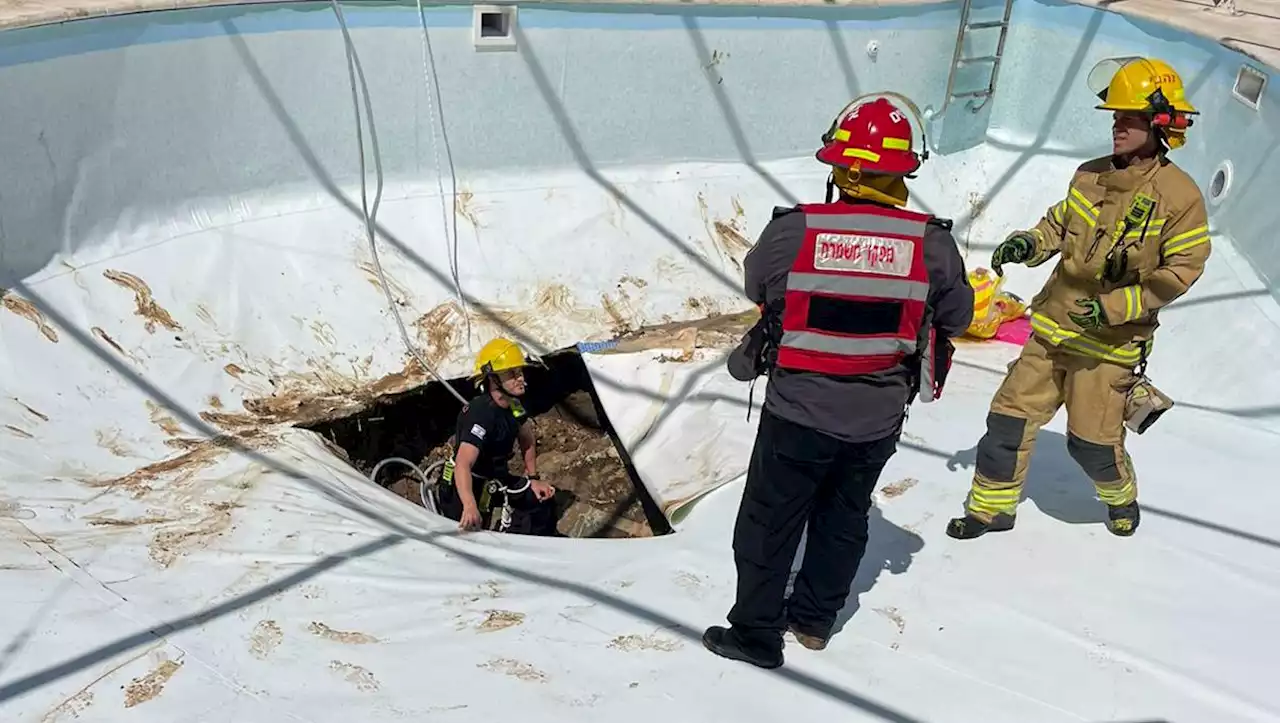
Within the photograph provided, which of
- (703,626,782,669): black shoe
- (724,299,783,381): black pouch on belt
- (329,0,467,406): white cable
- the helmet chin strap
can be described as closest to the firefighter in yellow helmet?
(724,299,783,381): black pouch on belt

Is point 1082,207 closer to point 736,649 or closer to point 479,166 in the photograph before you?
point 736,649

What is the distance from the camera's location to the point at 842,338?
255cm

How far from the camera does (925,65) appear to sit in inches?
284

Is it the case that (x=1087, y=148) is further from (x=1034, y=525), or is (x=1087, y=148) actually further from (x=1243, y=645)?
(x=1243, y=645)

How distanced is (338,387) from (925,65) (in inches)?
174

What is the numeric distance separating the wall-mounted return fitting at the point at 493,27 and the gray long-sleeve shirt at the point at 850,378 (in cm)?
367

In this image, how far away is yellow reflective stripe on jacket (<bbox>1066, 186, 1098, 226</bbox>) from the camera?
129 inches

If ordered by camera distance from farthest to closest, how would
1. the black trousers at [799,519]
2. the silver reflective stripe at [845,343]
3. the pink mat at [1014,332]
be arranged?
the pink mat at [1014,332] < the black trousers at [799,519] < the silver reflective stripe at [845,343]

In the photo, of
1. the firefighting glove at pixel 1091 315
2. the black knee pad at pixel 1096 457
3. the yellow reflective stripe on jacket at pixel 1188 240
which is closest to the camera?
the yellow reflective stripe on jacket at pixel 1188 240

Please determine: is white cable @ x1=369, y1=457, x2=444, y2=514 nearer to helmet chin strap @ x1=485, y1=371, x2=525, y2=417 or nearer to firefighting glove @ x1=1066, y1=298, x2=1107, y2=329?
helmet chin strap @ x1=485, y1=371, x2=525, y2=417

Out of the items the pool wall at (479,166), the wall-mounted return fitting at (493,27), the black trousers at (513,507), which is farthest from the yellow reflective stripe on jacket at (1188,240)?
the wall-mounted return fitting at (493,27)

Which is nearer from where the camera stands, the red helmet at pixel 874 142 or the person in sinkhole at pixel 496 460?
the red helmet at pixel 874 142

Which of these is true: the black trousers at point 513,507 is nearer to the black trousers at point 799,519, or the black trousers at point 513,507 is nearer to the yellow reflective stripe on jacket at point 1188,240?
the black trousers at point 799,519

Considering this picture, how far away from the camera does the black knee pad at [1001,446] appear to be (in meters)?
3.57
